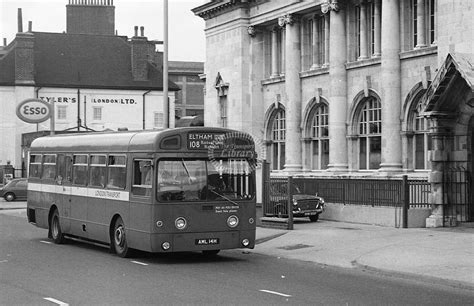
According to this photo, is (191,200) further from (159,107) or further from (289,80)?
(159,107)

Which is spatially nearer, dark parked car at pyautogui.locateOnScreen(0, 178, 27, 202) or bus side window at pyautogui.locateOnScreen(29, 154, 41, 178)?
bus side window at pyautogui.locateOnScreen(29, 154, 41, 178)

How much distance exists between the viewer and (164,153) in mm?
17469

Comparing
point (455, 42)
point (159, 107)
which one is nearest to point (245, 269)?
point (455, 42)

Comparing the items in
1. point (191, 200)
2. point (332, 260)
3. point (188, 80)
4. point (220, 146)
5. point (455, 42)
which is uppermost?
point (188, 80)

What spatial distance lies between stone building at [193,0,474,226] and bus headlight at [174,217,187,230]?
9494 mm

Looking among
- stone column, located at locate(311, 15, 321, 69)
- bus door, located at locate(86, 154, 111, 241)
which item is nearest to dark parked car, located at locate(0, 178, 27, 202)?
stone column, located at locate(311, 15, 321, 69)

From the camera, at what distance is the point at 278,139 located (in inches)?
1560

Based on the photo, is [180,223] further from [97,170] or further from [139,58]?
[139,58]

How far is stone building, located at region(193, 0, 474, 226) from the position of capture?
24.7 metres

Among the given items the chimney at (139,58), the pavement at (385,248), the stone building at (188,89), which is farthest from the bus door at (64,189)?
the stone building at (188,89)

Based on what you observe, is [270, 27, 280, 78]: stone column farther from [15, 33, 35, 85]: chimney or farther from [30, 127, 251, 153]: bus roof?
[15, 33, 35, 85]: chimney

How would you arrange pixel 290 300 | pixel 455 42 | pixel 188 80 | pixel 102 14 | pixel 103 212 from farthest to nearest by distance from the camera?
pixel 188 80, pixel 102 14, pixel 455 42, pixel 103 212, pixel 290 300

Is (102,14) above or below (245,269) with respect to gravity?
above

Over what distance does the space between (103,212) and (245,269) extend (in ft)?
15.0
